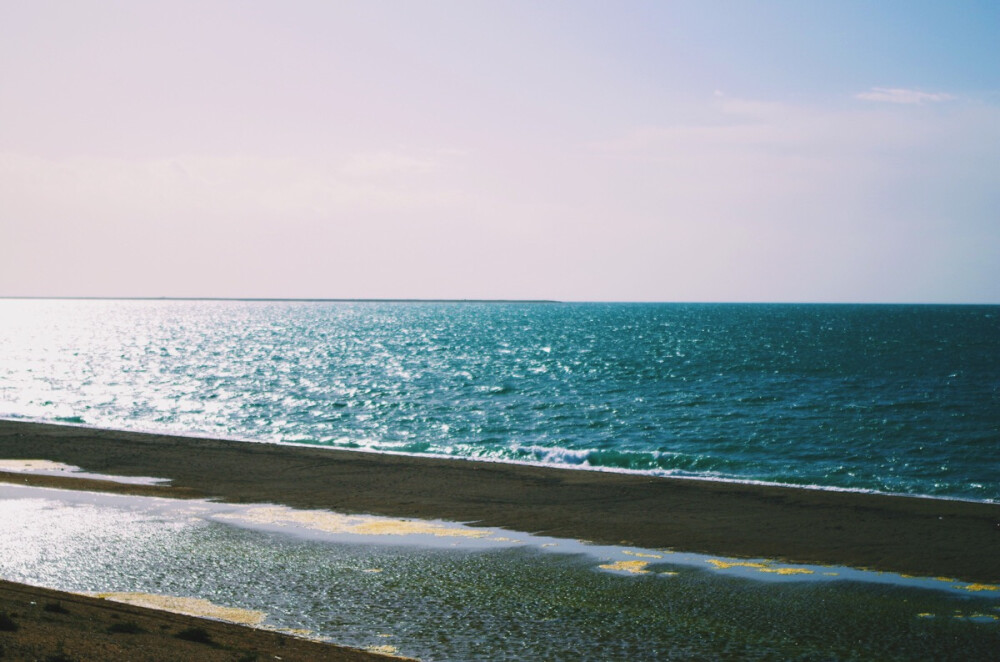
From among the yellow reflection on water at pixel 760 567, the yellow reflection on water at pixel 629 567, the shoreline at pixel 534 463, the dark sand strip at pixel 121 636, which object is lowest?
the shoreline at pixel 534 463

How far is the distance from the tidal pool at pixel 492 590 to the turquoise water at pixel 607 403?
13930 mm

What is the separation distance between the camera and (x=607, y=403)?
4938 cm

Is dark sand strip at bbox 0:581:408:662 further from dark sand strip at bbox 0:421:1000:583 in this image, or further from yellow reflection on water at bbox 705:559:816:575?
dark sand strip at bbox 0:421:1000:583

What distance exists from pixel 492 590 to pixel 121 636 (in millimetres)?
7220

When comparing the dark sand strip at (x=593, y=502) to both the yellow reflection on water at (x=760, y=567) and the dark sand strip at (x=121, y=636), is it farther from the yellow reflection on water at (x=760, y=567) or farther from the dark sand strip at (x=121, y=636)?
the dark sand strip at (x=121, y=636)

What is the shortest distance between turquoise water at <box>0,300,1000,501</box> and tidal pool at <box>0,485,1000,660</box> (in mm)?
13930


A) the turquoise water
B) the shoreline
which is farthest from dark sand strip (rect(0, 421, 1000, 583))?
the turquoise water

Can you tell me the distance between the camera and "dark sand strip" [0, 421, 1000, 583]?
19922 millimetres

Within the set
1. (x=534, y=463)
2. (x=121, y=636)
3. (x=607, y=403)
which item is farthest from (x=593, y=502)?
(x=607, y=403)

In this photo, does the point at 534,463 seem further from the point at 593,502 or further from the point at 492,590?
the point at 492,590

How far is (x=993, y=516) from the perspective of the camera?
23.4 meters

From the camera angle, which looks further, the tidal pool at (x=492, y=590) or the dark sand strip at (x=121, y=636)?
the tidal pool at (x=492, y=590)

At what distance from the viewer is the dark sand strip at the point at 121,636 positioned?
9461 millimetres

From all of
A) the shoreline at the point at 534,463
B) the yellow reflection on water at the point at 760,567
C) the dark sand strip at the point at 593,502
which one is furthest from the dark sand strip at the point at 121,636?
the shoreline at the point at 534,463
